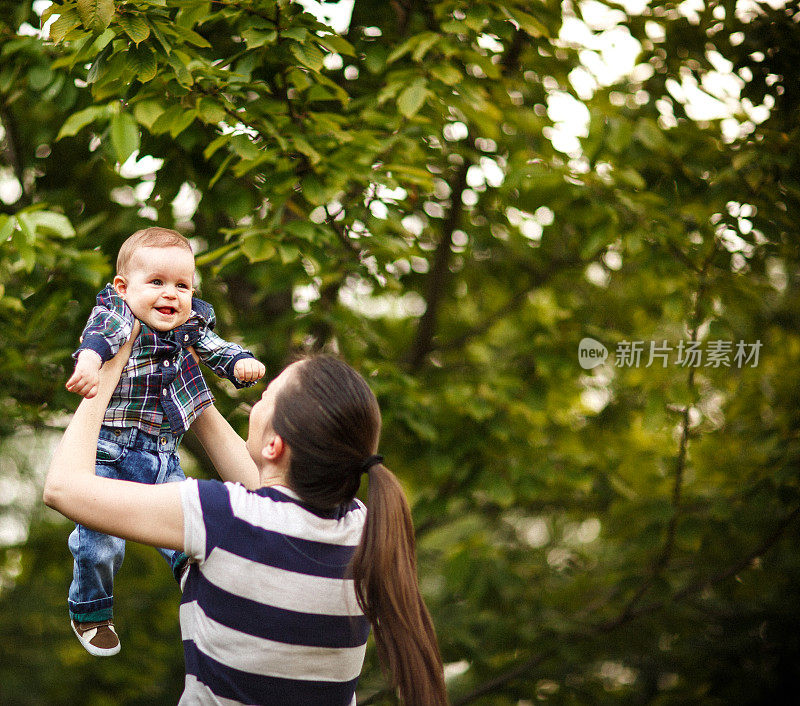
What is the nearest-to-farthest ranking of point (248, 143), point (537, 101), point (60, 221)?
point (248, 143), point (60, 221), point (537, 101)

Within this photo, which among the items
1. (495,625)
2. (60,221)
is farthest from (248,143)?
(495,625)

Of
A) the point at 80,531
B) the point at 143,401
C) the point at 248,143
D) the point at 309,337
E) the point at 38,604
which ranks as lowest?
the point at 38,604

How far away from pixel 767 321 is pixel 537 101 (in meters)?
1.84

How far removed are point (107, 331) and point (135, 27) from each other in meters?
0.86

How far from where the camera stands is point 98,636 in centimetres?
144

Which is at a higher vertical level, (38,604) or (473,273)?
(473,273)

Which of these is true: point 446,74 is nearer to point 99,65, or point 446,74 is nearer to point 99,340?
point 99,65

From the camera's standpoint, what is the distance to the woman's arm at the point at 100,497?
4.14ft

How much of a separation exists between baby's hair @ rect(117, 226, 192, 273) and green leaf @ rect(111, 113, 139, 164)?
2.61 ft

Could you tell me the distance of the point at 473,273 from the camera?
4480 millimetres

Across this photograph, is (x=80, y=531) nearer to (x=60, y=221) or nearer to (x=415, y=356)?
(x=60, y=221)

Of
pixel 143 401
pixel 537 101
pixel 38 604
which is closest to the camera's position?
pixel 143 401

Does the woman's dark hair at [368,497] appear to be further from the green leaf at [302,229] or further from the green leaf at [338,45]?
the green leaf at [338,45]

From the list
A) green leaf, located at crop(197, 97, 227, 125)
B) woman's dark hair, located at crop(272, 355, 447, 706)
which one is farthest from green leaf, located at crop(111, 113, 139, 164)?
woman's dark hair, located at crop(272, 355, 447, 706)
